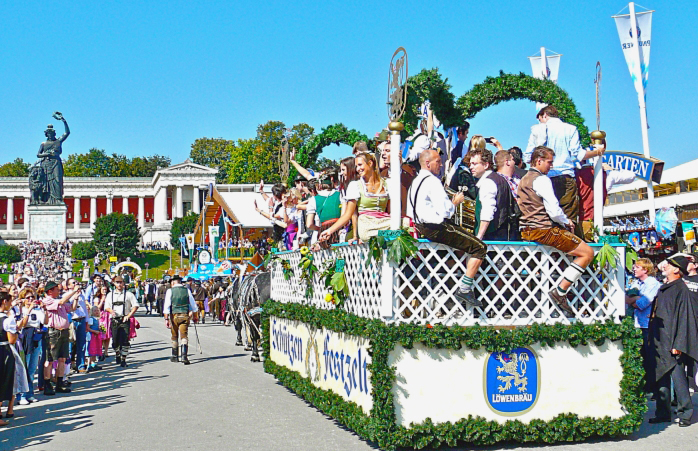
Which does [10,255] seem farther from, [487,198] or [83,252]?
[487,198]

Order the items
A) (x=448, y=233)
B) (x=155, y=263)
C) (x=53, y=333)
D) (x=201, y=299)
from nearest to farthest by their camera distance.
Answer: (x=448, y=233)
(x=53, y=333)
(x=201, y=299)
(x=155, y=263)

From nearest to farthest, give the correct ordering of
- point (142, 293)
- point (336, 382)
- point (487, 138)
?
point (336, 382) → point (487, 138) → point (142, 293)

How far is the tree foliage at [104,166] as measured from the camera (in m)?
143

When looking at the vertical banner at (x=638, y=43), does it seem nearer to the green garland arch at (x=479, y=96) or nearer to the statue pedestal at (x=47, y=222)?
the green garland arch at (x=479, y=96)

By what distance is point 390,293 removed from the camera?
7.72 meters

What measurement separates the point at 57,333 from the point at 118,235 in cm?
8774

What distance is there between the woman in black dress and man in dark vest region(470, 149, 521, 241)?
240 inches

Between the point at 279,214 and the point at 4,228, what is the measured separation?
5160 inches

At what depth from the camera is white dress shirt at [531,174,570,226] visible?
8102 millimetres

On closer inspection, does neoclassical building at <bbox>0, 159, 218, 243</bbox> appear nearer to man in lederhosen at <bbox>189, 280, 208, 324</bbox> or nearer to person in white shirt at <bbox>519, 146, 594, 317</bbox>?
man in lederhosen at <bbox>189, 280, 208, 324</bbox>

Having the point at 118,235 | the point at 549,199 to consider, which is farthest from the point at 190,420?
the point at 118,235

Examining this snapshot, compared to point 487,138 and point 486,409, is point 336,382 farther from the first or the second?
point 487,138

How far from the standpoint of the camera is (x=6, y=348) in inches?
390

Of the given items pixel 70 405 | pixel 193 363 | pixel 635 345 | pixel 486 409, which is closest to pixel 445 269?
pixel 486 409
